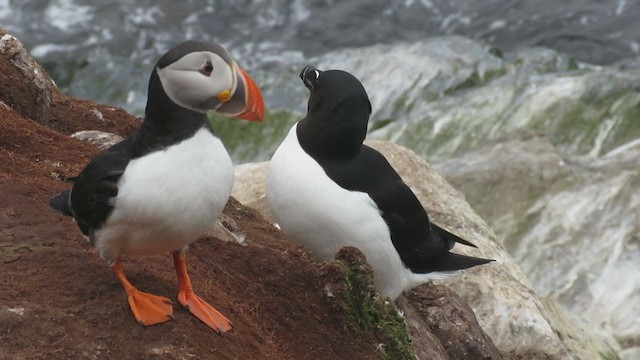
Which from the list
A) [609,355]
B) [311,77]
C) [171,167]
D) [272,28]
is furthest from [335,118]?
[272,28]

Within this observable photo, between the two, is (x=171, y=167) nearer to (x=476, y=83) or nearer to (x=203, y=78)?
(x=203, y=78)

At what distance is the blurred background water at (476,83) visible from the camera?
1191cm

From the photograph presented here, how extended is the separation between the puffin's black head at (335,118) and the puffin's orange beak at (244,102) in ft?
6.13

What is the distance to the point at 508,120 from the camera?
52.0ft

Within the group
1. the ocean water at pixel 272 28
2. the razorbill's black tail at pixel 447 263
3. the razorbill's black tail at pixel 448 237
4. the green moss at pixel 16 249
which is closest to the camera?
the green moss at pixel 16 249

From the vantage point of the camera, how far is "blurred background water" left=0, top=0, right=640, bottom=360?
39.1 ft

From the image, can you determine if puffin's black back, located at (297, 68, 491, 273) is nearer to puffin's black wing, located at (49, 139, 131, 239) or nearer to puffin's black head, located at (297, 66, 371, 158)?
puffin's black head, located at (297, 66, 371, 158)

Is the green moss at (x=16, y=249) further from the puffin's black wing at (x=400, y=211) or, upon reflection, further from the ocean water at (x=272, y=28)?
the ocean water at (x=272, y=28)

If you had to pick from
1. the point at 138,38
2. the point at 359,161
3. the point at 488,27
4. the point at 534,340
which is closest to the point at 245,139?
the point at 138,38

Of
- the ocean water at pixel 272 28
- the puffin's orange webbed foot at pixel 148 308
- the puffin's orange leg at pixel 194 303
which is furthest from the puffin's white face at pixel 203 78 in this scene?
the ocean water at pixel 272 28

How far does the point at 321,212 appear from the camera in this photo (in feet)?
20.5

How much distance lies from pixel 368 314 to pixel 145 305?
1.45 metres

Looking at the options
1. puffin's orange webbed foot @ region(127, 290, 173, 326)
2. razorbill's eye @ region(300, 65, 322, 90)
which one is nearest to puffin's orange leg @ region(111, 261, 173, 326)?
puffin's orange webbed foot @ region(127, 290, 173, 326)

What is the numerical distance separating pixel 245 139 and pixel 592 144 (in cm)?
493
